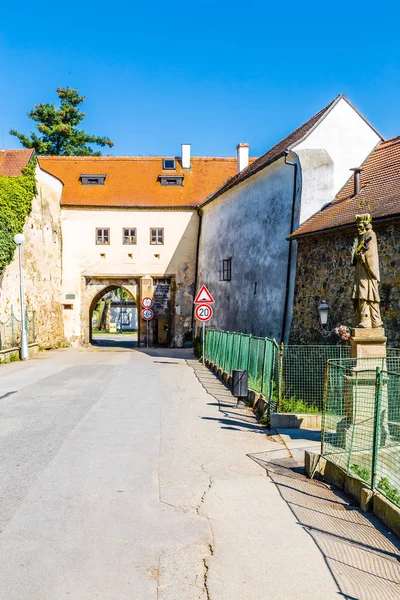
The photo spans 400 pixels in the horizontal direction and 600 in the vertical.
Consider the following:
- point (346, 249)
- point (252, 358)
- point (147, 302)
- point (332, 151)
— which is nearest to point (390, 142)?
point (332, 151)

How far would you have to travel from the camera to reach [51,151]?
52375 millimetres

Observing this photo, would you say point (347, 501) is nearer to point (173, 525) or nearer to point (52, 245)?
point (173, 525)

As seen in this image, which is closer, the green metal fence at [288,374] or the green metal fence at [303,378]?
the green metal fence at [288,374]

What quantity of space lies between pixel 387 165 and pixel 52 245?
20547 millimetres

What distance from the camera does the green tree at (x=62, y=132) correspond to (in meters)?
51.6

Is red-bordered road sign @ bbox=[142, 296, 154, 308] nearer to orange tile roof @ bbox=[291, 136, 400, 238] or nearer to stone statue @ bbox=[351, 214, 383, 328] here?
orange tile roof @ bbox=[291, 136, 400, 238]

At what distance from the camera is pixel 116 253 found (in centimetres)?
3522

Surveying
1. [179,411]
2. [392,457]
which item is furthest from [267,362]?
[392,457]

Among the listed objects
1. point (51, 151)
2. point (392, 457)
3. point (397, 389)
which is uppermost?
point (51, 151)

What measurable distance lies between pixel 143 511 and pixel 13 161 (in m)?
26.2

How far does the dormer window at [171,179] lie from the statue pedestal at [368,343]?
2874cm

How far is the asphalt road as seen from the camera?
180 inches

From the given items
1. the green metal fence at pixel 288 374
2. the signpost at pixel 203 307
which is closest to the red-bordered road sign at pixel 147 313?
the signpost at pixel 203 307

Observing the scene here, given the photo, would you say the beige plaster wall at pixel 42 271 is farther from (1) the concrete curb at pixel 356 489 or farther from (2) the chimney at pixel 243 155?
(1) the concrete curb at pixel 356 489
